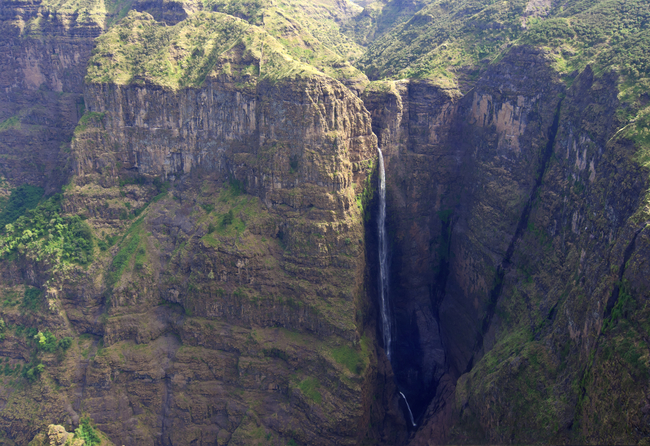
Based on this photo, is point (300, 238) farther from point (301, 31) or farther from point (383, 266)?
point (301, 31)

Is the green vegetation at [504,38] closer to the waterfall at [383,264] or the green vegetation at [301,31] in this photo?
the green vegetation at [301,31]

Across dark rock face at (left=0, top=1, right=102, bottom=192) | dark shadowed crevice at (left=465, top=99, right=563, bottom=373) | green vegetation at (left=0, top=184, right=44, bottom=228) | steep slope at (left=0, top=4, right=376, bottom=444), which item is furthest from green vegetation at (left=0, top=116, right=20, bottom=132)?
dark shadowed crevice at (left=465, top=99, right=563, bottom=373)

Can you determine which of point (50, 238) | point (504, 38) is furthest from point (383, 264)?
point (50, 238)

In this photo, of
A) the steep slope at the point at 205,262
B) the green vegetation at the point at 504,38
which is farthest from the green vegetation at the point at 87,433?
the green vegetation at the point at 504,38

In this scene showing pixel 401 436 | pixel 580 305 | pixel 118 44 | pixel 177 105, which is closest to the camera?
pixel 580 305

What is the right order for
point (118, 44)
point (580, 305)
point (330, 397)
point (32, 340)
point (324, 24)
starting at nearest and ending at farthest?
1. point (580, 305)
2. point (330, 397)
3. point (32, 340)
4. point (118, 44)
5. point (324, 24)

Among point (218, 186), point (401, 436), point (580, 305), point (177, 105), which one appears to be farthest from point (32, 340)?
point (580, 305)

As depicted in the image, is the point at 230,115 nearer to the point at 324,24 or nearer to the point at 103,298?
the point at 103,298
